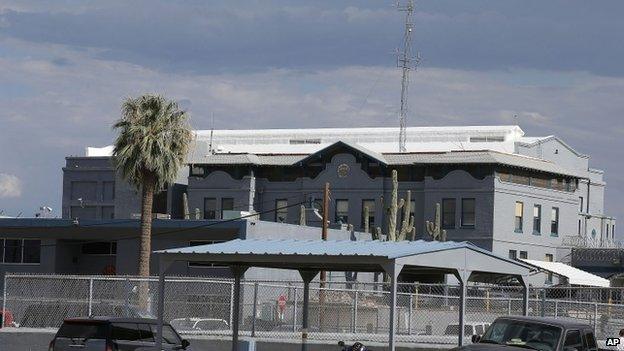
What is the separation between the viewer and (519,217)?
69.2m

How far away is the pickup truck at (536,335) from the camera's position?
2206 centimetres

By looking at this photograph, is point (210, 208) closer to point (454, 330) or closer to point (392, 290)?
point (454, 330)

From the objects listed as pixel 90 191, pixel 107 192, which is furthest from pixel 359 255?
pixel 90 191

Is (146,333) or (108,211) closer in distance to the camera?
(146,333)

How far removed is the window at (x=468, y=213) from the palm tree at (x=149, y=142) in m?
→ 22.4

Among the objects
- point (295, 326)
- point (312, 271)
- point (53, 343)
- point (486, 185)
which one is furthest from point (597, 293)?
point (53, 343)

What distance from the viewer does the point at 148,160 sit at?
48.8 meters

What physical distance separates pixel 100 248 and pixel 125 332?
38313 mm

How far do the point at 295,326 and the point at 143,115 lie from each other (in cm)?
1852

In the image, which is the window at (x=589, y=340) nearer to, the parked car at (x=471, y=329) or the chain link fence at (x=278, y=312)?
the chain link fence at (x=278, y=312)

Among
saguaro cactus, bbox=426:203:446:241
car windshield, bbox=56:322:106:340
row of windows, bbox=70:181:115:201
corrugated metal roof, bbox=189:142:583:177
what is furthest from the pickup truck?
row of windows, bbox=70:181:115:201

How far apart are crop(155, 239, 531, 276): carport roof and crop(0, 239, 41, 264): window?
Result: 1516 inches

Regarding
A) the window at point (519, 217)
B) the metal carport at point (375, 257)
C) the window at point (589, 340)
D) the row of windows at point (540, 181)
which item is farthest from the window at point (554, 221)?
the window at point (589, 340)

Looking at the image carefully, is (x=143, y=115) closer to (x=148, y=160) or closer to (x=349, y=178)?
(x=148, y=160)
